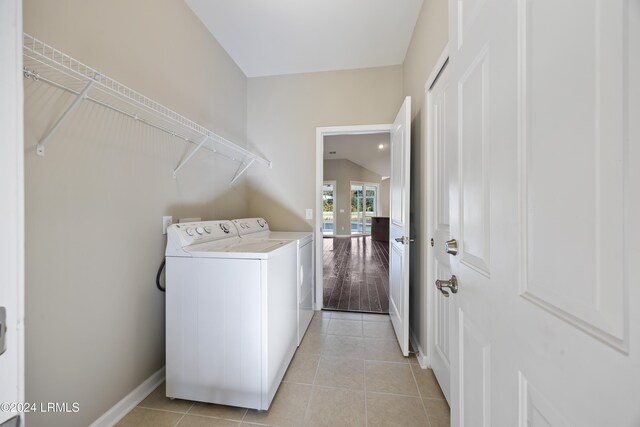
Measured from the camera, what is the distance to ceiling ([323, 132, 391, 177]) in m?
6.36

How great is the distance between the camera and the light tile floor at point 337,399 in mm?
1389

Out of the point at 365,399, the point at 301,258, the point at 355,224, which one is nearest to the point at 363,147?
the point at 355,224

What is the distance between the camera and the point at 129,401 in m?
1.45

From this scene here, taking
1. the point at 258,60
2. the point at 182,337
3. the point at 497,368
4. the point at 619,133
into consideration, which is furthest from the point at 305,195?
the point at 619,133

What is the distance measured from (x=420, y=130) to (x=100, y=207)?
2.18 m

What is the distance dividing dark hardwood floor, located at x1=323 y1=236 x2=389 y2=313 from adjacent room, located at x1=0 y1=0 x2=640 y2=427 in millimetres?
78

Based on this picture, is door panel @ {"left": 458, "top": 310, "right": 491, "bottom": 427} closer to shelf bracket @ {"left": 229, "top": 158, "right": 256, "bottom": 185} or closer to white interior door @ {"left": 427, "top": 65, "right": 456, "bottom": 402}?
white interior door @ {"left": 427, "top": 65, "right": 456, "bottom": 402}

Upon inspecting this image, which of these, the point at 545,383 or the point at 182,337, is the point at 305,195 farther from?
the point at 545,383

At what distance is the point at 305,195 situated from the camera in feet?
9.61

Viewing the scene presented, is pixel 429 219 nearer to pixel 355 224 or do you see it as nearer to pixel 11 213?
pixel 11 213

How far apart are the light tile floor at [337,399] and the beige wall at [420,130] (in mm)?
327

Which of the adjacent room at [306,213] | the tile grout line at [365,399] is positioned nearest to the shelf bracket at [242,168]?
the adjacent room at [306,213]

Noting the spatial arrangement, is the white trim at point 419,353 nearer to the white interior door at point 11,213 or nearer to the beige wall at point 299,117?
the beige wall at point 299,117

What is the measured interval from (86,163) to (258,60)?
2073 millimetres
